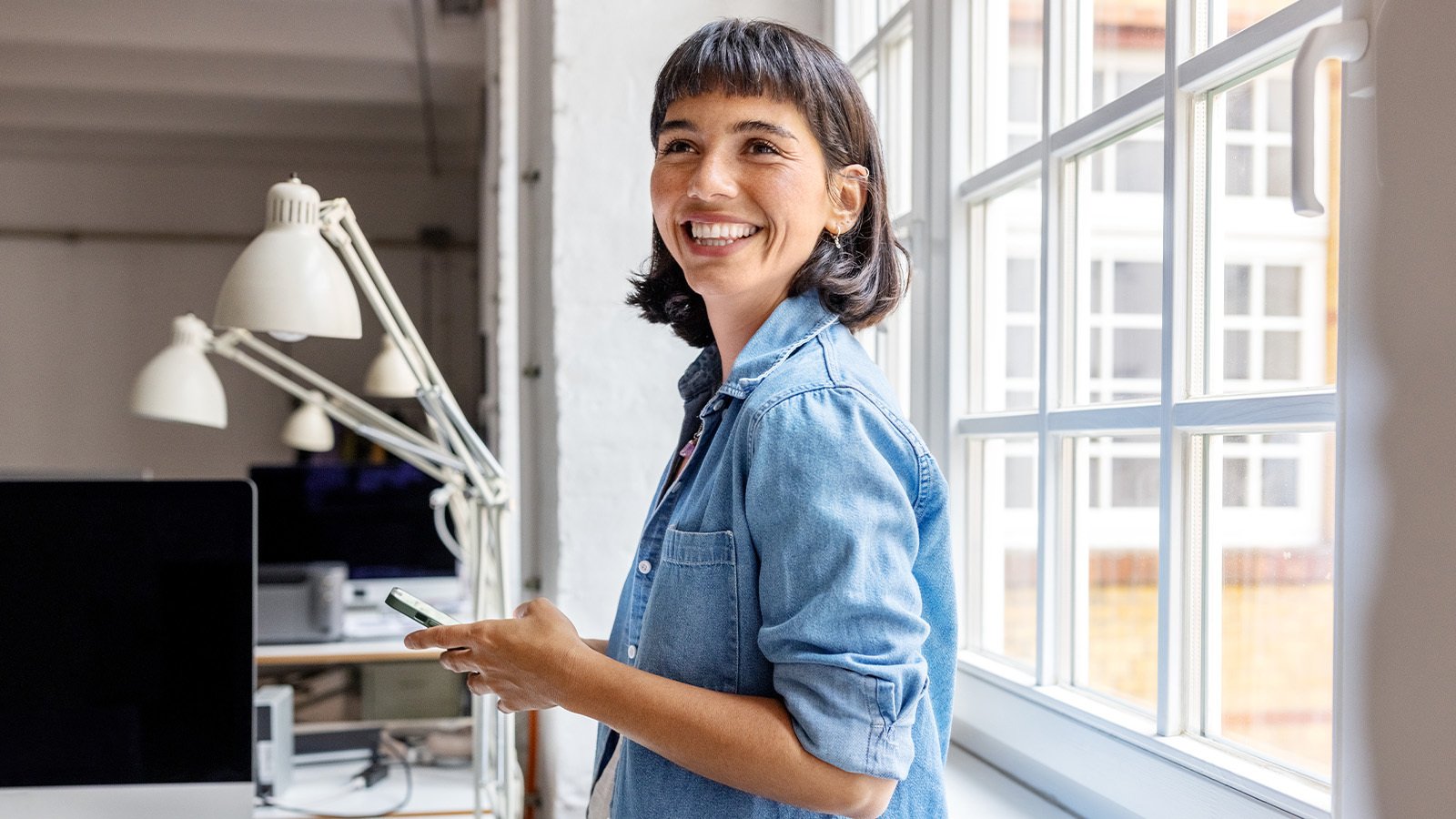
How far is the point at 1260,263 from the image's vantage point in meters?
1.02

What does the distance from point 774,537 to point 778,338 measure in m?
0.20

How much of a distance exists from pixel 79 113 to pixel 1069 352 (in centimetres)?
638

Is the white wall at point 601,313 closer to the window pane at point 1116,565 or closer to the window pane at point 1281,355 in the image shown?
the window pane at point 1116,565

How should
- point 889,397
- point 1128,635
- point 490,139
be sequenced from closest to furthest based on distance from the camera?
point 889,397 → point 1128,635 → point 490,139

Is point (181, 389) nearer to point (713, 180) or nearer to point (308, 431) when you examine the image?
point (308, 431)

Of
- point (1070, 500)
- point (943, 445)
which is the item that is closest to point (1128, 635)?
point (1070, 500)

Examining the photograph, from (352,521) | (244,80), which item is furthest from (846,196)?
(244,80)

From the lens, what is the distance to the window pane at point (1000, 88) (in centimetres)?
146

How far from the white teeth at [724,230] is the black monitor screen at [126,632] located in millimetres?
705

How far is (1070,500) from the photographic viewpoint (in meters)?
1.26

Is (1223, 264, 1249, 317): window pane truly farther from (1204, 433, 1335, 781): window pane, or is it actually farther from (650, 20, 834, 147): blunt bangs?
(650, 20, 834, 147): blunt bangs

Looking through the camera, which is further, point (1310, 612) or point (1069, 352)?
point (1069, 352)

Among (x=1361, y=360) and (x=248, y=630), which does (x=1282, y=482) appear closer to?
(x=1361, y=360)

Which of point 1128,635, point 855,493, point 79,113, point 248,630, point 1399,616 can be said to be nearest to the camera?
point 1399,616
